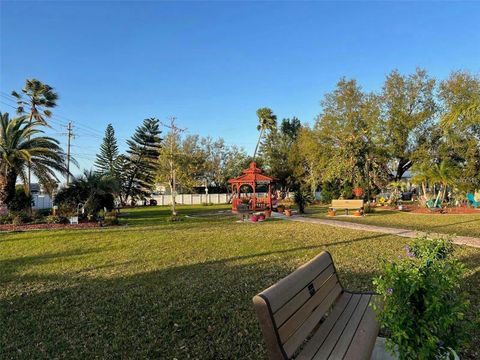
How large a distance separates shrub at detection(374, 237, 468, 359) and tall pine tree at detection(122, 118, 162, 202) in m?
45.2

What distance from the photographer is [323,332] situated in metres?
2.75

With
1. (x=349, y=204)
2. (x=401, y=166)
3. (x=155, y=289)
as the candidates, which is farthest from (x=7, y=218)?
(x=401, y=166)

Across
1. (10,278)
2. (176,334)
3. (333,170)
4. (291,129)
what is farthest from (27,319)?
(291,129)

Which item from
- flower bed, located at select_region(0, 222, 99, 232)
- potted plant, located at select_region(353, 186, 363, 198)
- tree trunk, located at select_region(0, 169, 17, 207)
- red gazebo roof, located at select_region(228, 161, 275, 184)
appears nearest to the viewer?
flower bed, located at select_region(0, 222, 99, 232)

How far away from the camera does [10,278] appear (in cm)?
621

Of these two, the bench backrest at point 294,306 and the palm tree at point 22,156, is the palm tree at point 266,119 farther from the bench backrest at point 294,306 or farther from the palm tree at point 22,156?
the bench backrest at point 294,306

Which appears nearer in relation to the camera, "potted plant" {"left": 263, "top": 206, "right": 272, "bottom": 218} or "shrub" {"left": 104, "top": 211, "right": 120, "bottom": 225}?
"shrub" {"left": 104, "top": 211, "right": 120, "bottom": 225}

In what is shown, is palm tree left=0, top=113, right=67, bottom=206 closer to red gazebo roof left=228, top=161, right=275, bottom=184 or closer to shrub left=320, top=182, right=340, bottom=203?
red gazebo roof left=228, top=161, right=275, bottom=184

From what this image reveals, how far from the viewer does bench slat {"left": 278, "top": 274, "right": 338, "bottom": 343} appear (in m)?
2.24

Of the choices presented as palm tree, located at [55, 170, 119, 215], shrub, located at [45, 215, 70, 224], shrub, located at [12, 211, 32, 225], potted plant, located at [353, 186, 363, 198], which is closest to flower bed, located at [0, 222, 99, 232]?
shrub, located at [12, 211, 32, 225]

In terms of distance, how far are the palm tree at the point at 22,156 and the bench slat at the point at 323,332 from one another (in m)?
16.7

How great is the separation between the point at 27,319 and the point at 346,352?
4008 mm

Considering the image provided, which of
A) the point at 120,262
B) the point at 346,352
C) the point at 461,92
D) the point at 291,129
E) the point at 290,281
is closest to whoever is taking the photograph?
the point at 346,352

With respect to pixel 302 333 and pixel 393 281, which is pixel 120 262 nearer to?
pixel 302 333
